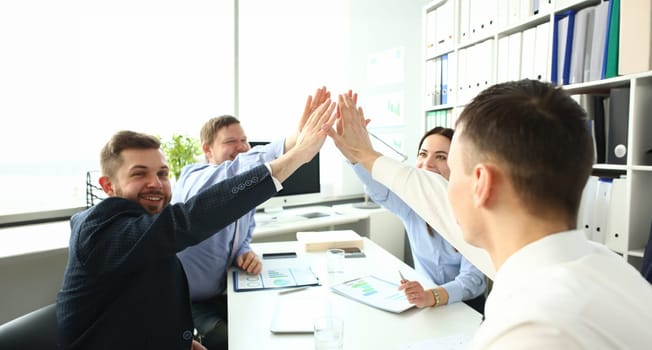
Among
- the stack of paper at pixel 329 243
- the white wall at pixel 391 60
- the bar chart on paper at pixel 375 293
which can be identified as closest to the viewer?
the bar chart on paper at pixel 375 293

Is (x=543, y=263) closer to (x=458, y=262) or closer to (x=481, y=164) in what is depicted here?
(x=481, y=164)

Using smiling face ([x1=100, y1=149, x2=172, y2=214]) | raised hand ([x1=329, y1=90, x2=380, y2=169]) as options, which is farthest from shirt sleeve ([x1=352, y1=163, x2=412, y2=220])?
smiling face ([x1=100, y1=149, x2=172, y2=214])

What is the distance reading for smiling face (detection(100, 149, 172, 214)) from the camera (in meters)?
1.46

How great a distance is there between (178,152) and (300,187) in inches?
36.8

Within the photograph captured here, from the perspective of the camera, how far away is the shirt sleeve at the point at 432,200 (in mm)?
1193

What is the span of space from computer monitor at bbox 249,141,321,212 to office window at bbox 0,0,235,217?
2.88 ft

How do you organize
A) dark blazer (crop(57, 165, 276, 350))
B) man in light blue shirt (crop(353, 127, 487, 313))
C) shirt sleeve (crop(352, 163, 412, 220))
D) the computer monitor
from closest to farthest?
dark blazer (crop(57, 165, 276, 350))
man in light blue shirt (crop(353, 127, 487, 313))
shirt sleeve (crop(352, 163, 412, 220))
the computer monitor

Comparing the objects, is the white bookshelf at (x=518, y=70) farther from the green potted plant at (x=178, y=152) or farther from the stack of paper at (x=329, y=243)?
the green potted plant at (x=178, y=152)

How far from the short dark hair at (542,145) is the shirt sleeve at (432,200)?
0.52 meters

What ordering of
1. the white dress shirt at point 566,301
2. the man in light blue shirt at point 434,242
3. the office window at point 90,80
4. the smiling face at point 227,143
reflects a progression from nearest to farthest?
the white dress shirt at point 566,301, the man in light blue shirt at point 434,242, the smiling face at point 227,143, the office window at point 90,80

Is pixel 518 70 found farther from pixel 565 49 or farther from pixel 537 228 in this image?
pixel 537 228

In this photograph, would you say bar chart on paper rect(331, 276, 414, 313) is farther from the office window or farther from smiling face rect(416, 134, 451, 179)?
the office window

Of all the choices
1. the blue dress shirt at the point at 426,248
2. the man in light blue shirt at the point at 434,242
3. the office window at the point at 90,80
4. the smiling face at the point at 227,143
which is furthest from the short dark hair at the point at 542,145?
the office window at the point at 90,80

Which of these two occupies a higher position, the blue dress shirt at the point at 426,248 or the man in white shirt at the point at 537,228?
the man in white shirt at the point at 537,228
